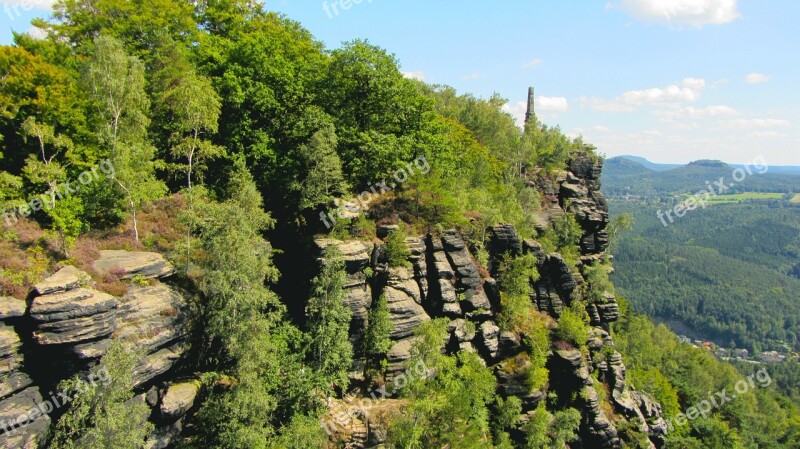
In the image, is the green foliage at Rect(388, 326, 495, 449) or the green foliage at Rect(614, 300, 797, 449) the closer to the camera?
the green foliage at Rect(388, 326, 495, 449)

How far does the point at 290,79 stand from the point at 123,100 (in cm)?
1358

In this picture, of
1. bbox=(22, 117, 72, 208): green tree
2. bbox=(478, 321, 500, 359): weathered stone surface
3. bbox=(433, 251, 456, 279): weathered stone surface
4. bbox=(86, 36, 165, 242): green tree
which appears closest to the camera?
bbox=(22, 117, 72, 208): green tree

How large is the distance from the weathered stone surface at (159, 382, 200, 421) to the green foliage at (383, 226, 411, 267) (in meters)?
14.5

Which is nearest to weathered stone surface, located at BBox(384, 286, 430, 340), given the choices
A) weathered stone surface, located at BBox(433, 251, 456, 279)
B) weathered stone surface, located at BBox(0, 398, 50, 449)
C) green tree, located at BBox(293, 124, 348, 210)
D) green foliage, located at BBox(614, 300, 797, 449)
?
weathered stone surface, located at BBox(433, 251, 456, 279)

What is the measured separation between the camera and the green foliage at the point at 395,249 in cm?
3284

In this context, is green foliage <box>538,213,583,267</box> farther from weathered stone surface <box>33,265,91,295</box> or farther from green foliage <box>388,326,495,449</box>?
weathered stone surface <box>33,265,91,295</box>

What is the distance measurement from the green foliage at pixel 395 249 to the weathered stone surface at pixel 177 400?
1451 cm

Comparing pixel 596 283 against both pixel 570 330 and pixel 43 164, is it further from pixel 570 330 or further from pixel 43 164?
pixel 43 164

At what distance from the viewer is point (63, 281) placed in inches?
861

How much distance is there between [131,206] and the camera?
30000 mm

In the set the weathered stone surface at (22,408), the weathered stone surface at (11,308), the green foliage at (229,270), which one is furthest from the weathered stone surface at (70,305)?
the green foliage at (229,270)

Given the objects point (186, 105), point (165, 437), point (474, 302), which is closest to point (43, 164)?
point (186, 105)

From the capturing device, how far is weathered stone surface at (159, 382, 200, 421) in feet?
77.5

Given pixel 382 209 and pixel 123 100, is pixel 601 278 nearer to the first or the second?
pixel 382 209
